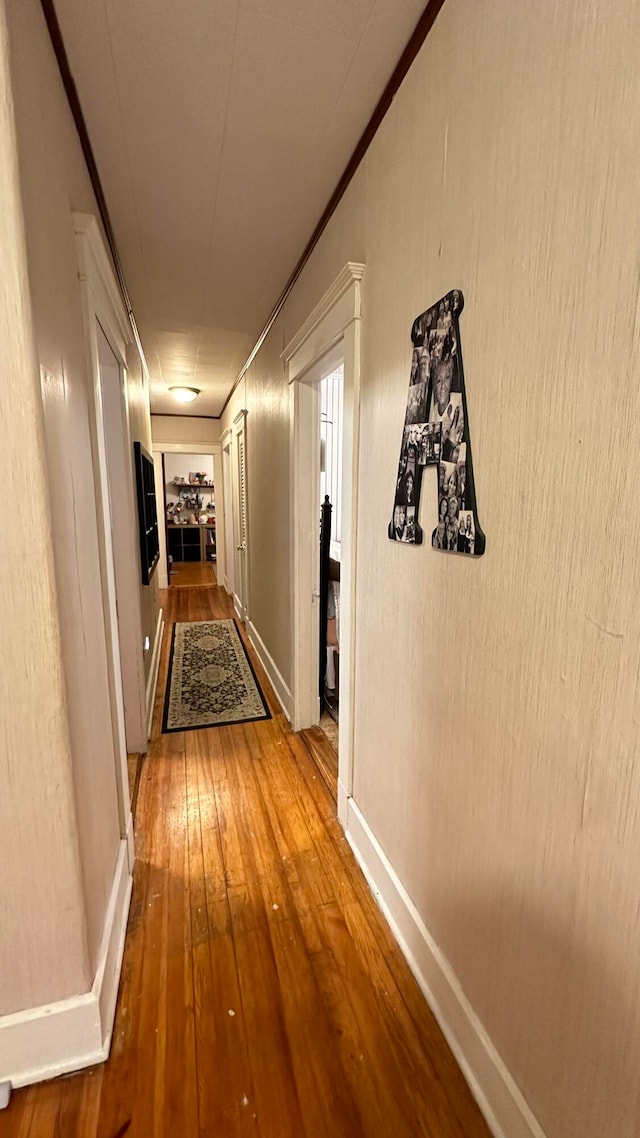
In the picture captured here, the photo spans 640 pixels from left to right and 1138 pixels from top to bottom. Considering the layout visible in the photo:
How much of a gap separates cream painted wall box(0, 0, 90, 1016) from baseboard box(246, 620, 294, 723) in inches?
69.8

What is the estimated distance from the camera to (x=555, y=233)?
→ 2.59ft

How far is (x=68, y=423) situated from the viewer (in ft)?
3.99

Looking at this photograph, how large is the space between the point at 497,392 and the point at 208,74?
4.08ft

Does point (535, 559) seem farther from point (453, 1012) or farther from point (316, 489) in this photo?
point (316, 489)

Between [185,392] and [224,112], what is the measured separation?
137 inches

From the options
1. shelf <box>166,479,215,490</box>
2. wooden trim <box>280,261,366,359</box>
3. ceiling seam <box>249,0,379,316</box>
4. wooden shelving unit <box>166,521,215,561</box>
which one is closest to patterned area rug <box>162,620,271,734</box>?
wooden trim <box>280,261,366,359</box>

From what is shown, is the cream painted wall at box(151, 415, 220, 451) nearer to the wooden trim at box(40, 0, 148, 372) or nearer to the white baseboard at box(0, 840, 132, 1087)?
the wooden trim at box(40, 0, 148, 372)

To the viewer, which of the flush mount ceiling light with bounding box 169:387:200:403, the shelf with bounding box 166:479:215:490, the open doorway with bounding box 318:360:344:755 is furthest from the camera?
the shelf with bounding box 166:479:215:490

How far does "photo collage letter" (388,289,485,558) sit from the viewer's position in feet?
3.46

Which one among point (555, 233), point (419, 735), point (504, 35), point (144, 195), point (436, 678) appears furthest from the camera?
point (144, 195)

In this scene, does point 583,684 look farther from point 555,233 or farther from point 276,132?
point 276,132

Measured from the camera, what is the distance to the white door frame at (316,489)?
172 cm

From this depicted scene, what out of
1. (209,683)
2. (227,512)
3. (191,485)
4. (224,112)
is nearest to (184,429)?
(227,512)

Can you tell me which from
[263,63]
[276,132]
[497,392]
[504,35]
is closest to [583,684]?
[497,392]
